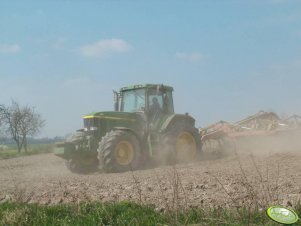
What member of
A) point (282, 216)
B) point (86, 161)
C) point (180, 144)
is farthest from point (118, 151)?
point (282, 216)

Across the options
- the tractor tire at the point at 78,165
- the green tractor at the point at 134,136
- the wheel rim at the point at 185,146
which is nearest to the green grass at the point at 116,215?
the green tractor at the point at 134,136

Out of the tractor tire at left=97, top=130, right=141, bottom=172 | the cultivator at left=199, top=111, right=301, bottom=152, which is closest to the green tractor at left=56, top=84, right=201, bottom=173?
the tractor tire at left=97, top=130, right=141, bottom=172

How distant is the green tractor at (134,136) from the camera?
11961 mm

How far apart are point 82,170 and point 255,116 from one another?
24.7 feet

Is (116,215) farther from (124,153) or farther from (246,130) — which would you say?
(246,130)

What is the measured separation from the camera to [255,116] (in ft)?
55.8

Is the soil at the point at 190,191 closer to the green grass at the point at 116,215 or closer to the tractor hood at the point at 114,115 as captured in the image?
the green grass at the point at 116,215

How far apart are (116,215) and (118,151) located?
20.5ft

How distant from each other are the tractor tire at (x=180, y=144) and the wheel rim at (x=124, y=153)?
1.24m

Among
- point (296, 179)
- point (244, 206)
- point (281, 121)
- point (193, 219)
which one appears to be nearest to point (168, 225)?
point (193, 219)

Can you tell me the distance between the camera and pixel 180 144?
1392 centimetres

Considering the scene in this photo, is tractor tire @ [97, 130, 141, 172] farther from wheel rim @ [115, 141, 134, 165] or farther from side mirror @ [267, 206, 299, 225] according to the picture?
side mirror @ [267, 206, 299, 225]

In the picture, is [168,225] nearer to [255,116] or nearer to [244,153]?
[244,153]

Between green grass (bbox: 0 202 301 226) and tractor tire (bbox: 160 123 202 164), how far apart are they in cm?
684
